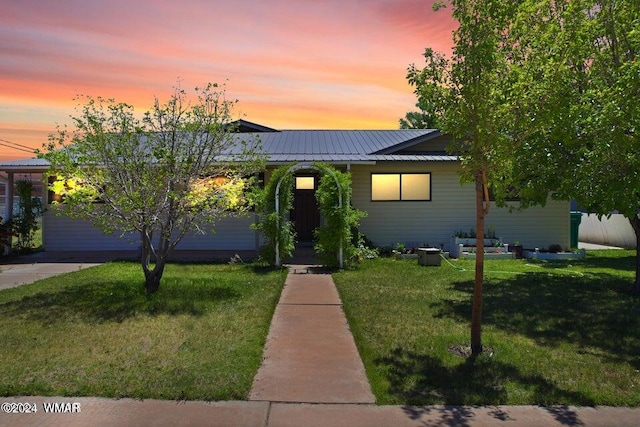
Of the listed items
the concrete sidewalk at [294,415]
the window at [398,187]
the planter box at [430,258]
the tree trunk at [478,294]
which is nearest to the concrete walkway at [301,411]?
the concrete sidewalk at [294,415]

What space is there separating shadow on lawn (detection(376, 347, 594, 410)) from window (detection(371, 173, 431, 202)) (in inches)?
410

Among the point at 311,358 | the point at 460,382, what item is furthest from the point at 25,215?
the point at 460,382

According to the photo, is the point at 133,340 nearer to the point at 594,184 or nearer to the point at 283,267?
the point at 283,267

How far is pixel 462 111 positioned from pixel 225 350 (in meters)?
3.93

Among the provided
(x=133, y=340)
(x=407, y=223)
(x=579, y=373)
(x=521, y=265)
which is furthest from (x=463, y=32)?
(x=407, y=223)

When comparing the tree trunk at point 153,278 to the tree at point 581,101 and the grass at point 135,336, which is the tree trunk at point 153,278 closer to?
the grass at point 135,336

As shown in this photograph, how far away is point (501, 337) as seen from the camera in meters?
6.60

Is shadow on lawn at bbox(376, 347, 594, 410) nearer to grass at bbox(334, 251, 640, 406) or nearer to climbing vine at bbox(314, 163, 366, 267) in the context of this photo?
grass at bbox(334, 251, 640, 406)

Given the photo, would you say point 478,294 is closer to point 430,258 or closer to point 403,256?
point 430,258

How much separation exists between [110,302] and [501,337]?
20.6 feet

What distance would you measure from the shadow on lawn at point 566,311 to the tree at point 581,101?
1132mm

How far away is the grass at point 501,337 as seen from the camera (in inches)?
189

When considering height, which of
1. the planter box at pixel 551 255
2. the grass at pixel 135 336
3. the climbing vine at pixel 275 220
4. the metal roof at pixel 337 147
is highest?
the metal roof at pixel 337 147

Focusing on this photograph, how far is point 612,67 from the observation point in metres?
8.70
